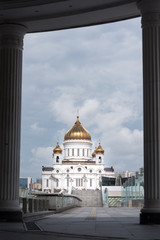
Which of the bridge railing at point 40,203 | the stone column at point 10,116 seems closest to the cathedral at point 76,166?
the bridge railing at point 40,203

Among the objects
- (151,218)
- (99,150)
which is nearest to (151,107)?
(151,218)

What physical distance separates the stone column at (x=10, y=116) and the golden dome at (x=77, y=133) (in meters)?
134

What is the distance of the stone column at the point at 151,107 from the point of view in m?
13.6

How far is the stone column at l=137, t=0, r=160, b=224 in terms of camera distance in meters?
13.6

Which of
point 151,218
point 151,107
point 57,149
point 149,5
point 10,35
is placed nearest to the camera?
point 151,218

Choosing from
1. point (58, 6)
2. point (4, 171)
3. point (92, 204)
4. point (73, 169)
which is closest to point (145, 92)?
point (58, 6)

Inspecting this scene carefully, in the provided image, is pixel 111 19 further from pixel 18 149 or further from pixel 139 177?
pixel 139 177

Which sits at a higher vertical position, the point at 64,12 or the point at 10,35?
the point at 64,12

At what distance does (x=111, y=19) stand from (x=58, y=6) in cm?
217

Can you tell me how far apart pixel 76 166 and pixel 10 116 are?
133940mm

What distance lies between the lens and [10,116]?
16.1 meters

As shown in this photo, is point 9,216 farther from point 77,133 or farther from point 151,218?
point 77,133

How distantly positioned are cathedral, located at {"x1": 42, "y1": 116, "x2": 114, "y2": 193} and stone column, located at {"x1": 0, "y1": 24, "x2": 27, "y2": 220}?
13252 cm

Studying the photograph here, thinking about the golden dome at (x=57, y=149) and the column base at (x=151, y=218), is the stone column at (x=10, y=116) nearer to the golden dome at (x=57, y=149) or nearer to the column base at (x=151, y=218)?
the column base at (x=151, y=218)
